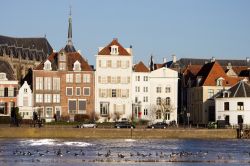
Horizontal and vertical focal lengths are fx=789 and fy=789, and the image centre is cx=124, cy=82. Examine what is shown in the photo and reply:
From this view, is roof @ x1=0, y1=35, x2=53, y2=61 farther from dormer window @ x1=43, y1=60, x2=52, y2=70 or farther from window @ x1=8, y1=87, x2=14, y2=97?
dormer window @ x1=43, y1=60, x2=52, y2=70

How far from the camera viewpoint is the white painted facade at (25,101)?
114625mm

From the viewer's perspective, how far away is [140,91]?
391ft

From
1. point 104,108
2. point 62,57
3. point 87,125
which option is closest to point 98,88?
point 104,108

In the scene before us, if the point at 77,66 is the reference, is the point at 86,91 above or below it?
below

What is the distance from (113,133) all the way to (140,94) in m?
25.8

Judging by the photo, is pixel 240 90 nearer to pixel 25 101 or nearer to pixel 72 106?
pixel 72 106

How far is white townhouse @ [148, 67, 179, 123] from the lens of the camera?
394 ft

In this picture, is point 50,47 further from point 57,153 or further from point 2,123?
point 57,153

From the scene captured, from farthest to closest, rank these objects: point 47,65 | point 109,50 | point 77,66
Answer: point 109,50
point 77,66
point 47,65

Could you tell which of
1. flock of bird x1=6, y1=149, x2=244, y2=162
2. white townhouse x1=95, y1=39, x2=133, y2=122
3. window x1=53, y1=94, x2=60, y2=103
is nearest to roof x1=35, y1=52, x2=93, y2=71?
white townhouse x1=95, y1=39, x2=133, y2=122

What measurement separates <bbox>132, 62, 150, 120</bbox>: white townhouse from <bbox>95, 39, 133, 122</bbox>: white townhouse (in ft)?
3.50

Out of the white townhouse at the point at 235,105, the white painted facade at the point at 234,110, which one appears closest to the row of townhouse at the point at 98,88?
the white townhouse at the point at 235,105

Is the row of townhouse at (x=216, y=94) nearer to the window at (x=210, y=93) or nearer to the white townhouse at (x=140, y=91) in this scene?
the window at (x=210, y=93)

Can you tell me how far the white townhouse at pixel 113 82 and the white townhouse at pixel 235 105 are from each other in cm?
1412
